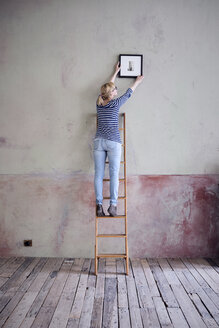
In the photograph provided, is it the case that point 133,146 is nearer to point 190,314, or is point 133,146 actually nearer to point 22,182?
point 22,182

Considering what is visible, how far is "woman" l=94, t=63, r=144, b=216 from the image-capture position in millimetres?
3260

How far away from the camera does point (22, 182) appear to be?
3.66m

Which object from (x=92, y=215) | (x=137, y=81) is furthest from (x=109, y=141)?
(x=92, y=215)

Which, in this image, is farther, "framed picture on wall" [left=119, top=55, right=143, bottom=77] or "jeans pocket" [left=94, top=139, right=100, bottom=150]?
"framed picture on wall" [left=119, top=55, right=143, bottom=77]

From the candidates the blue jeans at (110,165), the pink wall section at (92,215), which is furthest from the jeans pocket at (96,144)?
the pink wall section at (92,215)

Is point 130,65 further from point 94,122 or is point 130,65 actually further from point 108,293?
point 108,293

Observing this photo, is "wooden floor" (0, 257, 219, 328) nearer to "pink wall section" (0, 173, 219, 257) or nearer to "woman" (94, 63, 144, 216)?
"pink wall section" (0, 173, 219, 257)

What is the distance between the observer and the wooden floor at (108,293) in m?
2.28

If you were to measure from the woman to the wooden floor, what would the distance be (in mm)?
768

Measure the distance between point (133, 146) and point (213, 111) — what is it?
47.8 inches

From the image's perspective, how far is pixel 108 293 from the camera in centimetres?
271

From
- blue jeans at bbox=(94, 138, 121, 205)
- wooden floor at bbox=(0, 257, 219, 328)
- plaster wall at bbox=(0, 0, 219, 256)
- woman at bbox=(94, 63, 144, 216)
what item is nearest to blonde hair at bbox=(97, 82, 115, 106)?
woman at bbox=(94, 63, 144, 216)

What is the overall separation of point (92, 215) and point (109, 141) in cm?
109

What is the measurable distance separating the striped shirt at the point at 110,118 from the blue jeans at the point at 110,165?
0.08 meters
